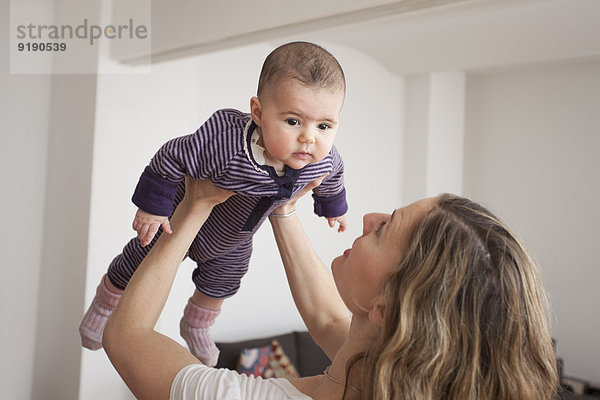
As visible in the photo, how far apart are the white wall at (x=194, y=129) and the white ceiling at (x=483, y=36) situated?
1.11 feet

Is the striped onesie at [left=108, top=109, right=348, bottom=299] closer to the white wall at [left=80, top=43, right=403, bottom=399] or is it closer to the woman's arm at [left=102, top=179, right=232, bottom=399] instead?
the woman's arm at [left=102, top=179, right=232, bottom=399]

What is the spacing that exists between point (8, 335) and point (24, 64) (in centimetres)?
120

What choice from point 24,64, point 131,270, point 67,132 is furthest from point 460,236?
point 24,64

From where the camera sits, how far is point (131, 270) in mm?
1574

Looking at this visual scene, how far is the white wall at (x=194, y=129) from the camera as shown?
2539 mm

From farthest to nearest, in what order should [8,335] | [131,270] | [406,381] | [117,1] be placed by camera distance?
[8,335] < [117,1] < [131,270] < [406,381]

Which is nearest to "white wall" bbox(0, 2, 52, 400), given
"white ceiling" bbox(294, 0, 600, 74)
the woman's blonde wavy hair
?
"white ceiling" bbox(294, 0, 600, 74)

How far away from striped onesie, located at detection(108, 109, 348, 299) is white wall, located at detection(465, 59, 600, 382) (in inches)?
140

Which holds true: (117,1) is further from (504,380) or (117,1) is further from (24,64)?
(504,380)

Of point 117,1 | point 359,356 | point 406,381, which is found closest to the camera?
point 406,381

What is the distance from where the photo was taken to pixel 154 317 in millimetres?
1249

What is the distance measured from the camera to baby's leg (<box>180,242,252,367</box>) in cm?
162

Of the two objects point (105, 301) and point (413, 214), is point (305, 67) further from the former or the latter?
point (105, 301)

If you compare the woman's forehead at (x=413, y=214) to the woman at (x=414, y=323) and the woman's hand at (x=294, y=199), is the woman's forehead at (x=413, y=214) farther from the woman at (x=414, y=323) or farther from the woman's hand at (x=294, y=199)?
the woman's hand at (x=294, y=199)
